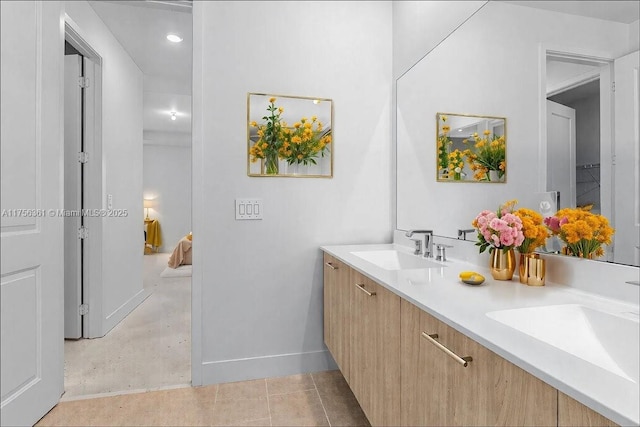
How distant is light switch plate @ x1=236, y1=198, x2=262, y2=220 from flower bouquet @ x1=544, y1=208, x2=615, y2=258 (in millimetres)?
1472

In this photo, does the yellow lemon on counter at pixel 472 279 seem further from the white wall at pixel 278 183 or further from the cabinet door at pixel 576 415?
the white wall at pixel 278 183

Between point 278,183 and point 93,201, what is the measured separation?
5.58 ft

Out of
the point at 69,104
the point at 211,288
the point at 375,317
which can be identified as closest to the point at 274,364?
the point at 211,288

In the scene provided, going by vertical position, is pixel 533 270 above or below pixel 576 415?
above

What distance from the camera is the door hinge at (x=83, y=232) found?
8.84ft

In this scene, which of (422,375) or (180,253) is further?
(180,253)

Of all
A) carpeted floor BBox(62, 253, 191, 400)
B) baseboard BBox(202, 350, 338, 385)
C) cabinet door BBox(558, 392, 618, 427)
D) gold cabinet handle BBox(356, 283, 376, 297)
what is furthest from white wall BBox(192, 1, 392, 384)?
cabinet door BBox(558, 392, 618, 427)

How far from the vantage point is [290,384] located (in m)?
2.01

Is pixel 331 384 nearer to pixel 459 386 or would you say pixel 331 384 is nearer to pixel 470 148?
pixel 459 386

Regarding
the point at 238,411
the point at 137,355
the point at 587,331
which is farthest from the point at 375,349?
the point at 137,355

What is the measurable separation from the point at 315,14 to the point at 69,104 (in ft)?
6.72

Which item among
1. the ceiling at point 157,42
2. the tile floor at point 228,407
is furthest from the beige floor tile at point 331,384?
the ceiling at point 157,42

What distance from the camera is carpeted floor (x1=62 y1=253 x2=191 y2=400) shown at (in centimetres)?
204

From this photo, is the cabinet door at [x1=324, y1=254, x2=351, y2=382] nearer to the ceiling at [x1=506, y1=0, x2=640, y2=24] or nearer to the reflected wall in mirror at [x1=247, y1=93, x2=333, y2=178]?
the reflected wall in mirror at [x1=247, y1=93, x2=333, y2=178]
